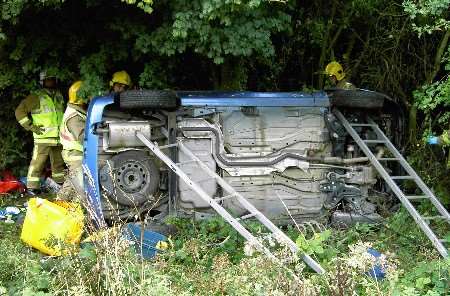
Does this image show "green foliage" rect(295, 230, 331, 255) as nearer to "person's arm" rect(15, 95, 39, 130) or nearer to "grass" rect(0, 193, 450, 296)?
"grass" rect(0, 193, 450, 296)

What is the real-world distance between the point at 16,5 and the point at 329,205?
4.35 m

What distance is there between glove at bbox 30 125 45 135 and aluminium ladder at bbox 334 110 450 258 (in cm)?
427

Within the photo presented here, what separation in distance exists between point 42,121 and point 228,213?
4.01 metres

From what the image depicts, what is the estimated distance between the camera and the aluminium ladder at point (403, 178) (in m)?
5.83

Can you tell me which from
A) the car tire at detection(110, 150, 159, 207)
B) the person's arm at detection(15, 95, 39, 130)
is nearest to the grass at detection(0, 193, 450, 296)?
the car tire at detection(110, 150, 159, 207)

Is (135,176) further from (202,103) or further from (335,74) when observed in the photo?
(335,74)

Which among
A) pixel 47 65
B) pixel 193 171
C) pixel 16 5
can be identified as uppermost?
pixel 16 5

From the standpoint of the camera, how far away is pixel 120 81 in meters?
7.82

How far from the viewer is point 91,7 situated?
8.12m

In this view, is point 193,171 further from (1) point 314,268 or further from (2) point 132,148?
(1) point 314,268

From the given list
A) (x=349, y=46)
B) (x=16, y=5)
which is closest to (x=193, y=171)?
(x=16, y=5)

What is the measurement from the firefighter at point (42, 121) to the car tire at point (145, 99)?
2.51 metres

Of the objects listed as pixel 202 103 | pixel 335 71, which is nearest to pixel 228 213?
pixel 202 103

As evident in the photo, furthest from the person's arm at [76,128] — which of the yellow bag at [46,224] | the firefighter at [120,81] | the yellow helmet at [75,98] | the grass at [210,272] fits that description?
the grass at [210,272]
